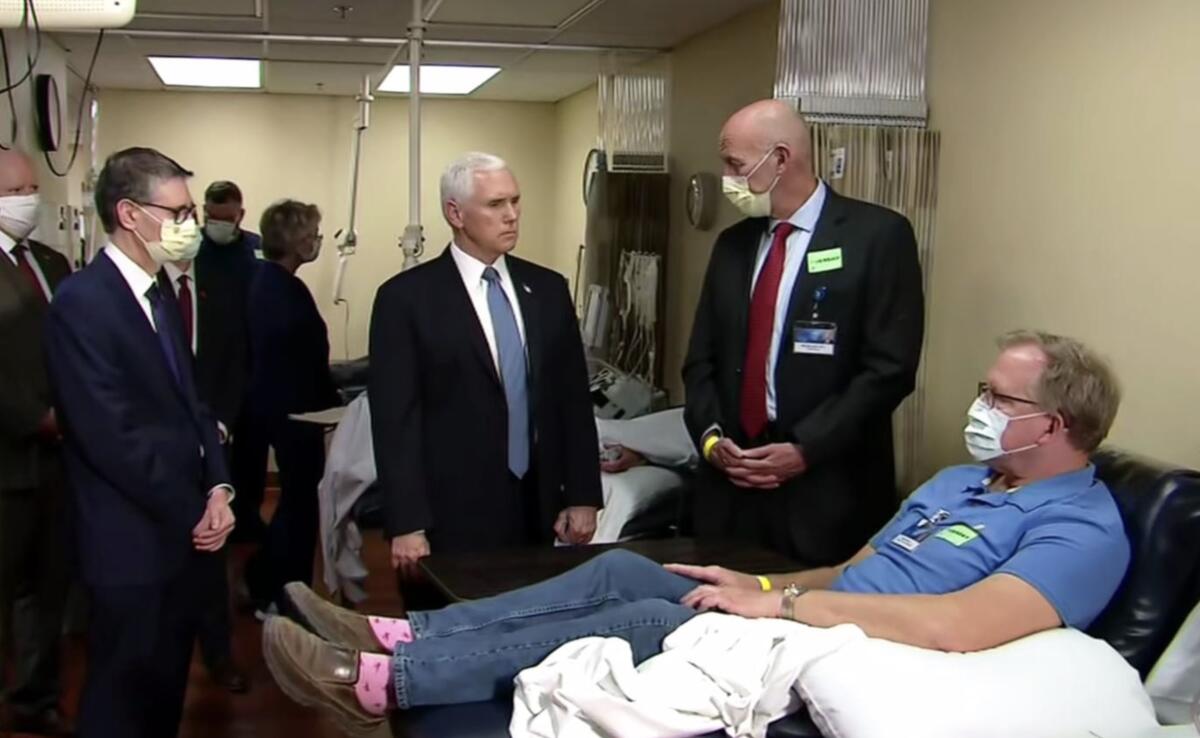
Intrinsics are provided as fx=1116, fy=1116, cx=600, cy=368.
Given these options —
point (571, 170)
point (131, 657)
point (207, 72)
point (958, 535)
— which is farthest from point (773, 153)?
point (571, 170)

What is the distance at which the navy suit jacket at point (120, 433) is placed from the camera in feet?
7.25

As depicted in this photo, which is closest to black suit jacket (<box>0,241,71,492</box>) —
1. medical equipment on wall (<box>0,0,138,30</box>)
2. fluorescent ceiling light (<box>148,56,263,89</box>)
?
medical equipment on wall (<box>0,0,138,30</box>)

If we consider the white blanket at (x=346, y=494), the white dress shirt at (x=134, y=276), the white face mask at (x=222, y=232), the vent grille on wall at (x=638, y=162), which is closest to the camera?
the white dress shirt at (x=134, y=276)

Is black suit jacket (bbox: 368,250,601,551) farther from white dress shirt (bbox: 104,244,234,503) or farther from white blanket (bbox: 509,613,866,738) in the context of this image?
white blanket (bbox: 509,613,866,738)

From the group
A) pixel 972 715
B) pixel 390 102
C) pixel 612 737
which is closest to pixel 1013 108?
pixel 972 715

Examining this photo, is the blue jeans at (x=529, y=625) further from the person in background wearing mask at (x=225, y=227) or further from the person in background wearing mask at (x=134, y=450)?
the person in background wearing mask at (x=225, y=227)

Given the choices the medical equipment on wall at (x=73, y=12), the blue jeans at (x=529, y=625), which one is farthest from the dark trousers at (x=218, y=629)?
the medical equipment on wall at (x=73, y=12)

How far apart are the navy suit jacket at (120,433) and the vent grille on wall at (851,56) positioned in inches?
72.2

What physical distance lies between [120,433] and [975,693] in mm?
1654

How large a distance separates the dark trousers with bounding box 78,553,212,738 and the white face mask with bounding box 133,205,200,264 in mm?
667

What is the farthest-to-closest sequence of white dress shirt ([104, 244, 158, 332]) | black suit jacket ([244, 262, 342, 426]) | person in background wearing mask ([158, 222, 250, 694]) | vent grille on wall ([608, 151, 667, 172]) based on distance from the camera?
vent grille on wall ([608, 151, 667, 172]) < black suit jacket ([244, 262, 342, 426]) < person in background wearing mask ([158, 222, 250, 694]) < white dress shirt ([104, 244, 158, 332])

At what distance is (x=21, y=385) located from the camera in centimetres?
283

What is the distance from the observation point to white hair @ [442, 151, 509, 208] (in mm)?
2434

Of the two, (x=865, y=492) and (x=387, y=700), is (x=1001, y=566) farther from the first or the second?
(x=387, y=700)
